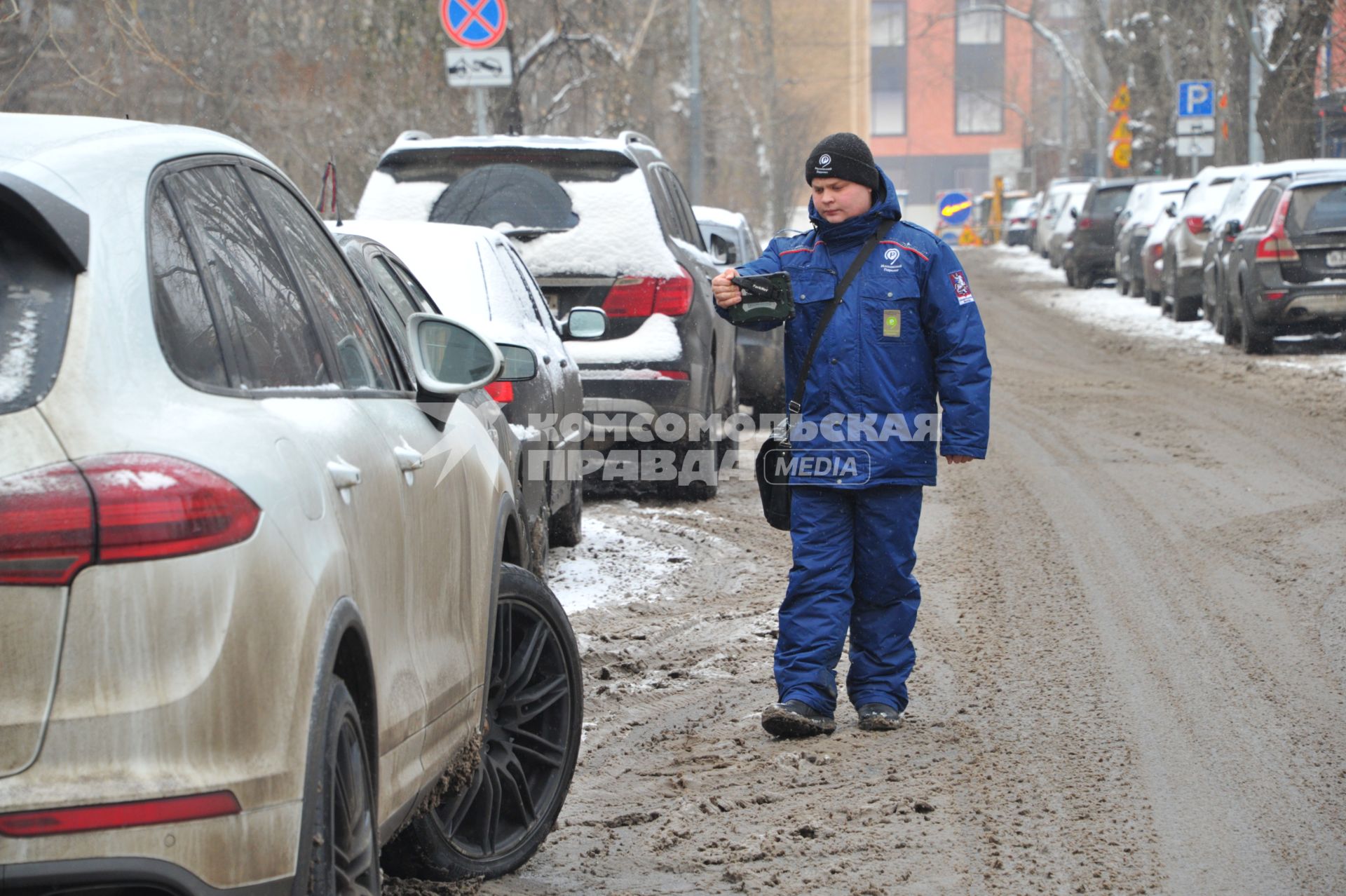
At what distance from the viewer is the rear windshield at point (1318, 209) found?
18.6 m

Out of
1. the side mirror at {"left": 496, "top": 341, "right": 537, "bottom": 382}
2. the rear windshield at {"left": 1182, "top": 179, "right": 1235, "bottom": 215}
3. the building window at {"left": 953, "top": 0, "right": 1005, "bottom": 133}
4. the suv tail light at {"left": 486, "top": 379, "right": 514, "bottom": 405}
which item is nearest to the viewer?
the side mirror at {"left": 496, "top": 341, "right": 537, "bottom": 382}

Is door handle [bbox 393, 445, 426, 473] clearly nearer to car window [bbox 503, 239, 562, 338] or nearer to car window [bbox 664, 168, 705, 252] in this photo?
car window [bbox 503, 239, 562, 338]

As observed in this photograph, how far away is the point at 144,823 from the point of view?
244cm

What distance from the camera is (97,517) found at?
243cm

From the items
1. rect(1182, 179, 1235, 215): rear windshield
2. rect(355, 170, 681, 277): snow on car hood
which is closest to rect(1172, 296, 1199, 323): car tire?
rect(1182, 179, 1235, 215): rear windshield

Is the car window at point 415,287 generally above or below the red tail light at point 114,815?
above

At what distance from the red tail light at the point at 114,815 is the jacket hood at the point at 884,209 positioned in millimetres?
3677

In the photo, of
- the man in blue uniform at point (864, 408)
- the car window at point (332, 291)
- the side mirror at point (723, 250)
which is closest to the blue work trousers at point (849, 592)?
the man in blue uniform at point (864, 408)

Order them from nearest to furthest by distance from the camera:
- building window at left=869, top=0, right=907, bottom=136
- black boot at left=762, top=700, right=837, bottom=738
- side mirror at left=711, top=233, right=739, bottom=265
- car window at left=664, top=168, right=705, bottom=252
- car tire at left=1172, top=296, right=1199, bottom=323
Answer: black boot at left=762, top=700, right=837, bottom=738
car window at left=664, top=168, right=705, bottom=252
side mirror at left=711, top=233, right=739, bottom=265
car tire at left=1172, top=296, right=1199, bottom=323
building window at left=869, top=0, right=907, bottom=136

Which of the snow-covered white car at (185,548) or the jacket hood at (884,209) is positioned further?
the jacket hood at (884,209)

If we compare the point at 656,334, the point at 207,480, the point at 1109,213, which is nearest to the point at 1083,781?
the point at 207,480

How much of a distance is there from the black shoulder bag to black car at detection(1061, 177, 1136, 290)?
1199 inches

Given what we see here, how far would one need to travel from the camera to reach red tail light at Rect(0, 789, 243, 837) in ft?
7.84

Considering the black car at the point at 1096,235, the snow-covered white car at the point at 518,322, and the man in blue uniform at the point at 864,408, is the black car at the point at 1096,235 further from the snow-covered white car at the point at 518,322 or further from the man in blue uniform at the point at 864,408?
the man in blue uniform at the point at 864,408
